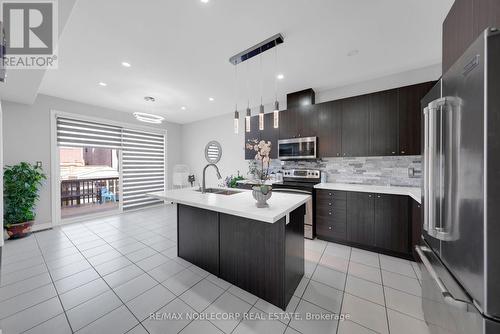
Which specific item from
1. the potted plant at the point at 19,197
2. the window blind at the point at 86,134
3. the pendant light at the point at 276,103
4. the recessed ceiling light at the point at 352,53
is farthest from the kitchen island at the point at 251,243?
the window blind at the point at 86,134

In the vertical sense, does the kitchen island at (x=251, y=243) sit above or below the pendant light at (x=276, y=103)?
below

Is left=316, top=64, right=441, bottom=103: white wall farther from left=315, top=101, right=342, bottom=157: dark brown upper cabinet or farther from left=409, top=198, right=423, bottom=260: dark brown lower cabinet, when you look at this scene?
left=409, top=198, right=423, bottom=260: dark brown lower cabinet

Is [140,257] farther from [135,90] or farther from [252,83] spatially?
[252,83]

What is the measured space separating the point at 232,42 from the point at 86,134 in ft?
14.3

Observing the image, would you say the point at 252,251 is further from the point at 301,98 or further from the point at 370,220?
the point at 301,98

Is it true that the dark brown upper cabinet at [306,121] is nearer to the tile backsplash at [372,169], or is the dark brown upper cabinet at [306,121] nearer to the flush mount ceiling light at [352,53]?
the tile backsplash at [372,169]

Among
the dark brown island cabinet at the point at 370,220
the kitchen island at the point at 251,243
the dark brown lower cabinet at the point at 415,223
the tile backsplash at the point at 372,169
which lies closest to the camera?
the kitchen island at the point at 251,243

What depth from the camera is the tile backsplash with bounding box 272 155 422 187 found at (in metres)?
2.90

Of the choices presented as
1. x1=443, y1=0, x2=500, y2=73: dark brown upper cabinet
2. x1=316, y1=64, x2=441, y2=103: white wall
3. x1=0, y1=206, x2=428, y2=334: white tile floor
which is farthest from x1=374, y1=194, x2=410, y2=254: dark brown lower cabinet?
x1=316, y1=64, x2=441, y2=103: white wall

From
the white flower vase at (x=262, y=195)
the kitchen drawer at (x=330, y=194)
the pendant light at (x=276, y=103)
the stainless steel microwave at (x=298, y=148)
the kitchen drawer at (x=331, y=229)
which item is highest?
the pendant light at (x=276, y=103)

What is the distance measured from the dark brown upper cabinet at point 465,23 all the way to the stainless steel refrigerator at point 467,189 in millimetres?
211

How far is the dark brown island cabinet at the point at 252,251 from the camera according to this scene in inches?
66.6

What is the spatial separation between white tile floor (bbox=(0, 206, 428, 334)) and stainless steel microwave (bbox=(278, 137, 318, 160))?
1.61m

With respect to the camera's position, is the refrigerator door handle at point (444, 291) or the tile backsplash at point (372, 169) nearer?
the refrigerator door handle at point (444, 291)
